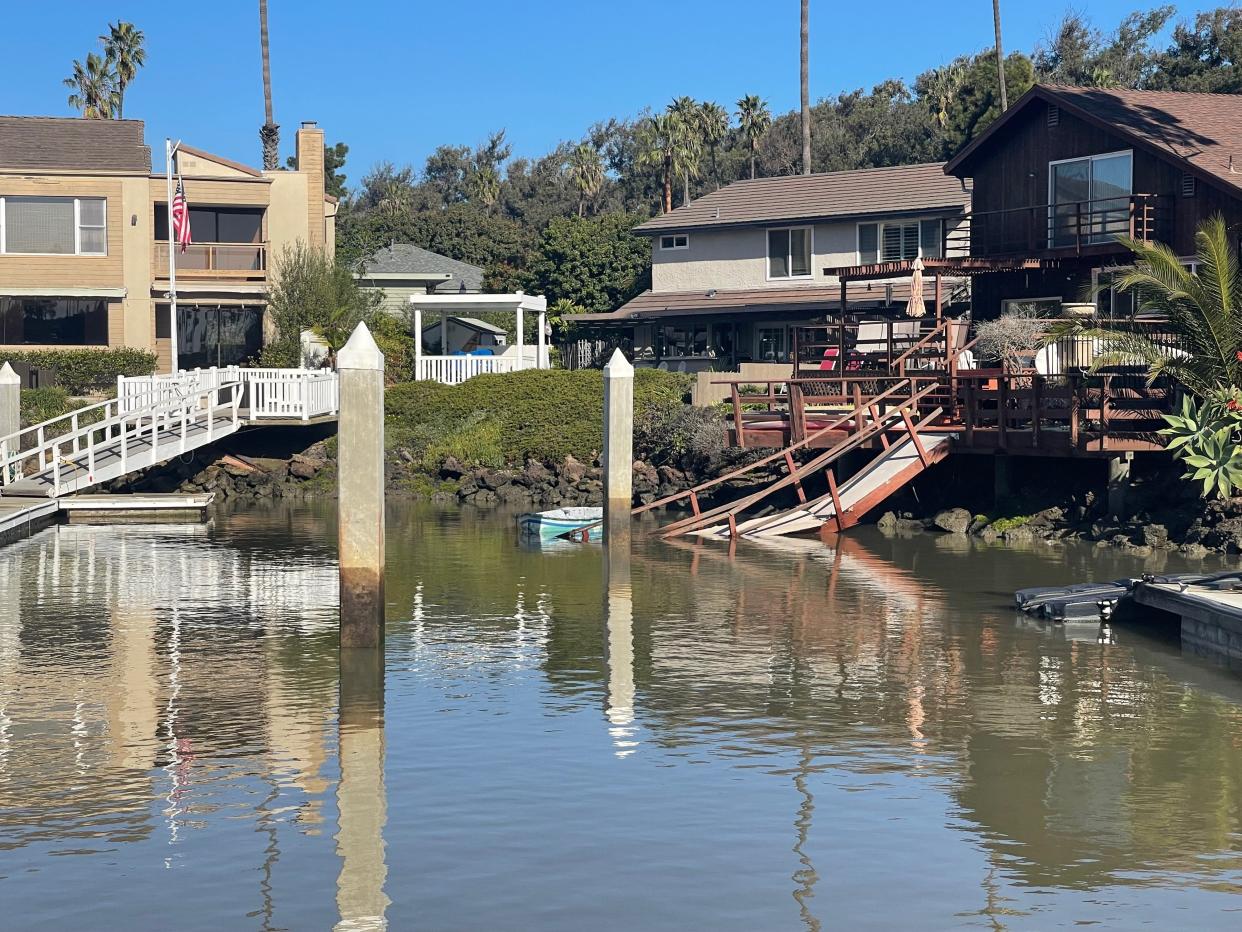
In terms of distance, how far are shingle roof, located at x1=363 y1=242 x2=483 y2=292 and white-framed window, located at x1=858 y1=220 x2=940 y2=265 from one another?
17626 millimetres

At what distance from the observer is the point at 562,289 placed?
209ft

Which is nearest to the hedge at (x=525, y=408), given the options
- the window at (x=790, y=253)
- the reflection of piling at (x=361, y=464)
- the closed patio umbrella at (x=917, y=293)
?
the closed patio umbrella at (x=917, y=293)

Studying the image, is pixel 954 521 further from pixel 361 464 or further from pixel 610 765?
pixel 610 765

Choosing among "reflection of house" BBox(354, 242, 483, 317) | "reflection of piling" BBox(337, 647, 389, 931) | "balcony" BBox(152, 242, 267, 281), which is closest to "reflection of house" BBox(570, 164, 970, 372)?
"reflection of house" BBox(354, 242, 483, 317)

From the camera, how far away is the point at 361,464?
1688 centimetres

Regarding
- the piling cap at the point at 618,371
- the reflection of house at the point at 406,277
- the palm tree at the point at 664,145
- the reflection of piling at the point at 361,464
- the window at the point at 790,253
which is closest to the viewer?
the reflection of piling at the point at 361,464

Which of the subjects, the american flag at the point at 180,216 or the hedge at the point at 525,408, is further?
the american flag at the point at 180,216

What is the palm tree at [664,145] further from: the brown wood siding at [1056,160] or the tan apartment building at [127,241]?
the brown wood siding at [1056,160]

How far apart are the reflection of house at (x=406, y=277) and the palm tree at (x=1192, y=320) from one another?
31797 mm

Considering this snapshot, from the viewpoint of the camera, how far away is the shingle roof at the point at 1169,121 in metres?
33.7

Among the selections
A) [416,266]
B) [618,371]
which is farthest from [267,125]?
[618,371]

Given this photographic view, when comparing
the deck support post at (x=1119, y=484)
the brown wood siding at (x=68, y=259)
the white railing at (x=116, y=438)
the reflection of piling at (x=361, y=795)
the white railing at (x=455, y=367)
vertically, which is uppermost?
the brown wood siding at (x=68, y=259)

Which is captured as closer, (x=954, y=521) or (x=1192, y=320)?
(x=1192, y=320)

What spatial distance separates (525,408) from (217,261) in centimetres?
1380
